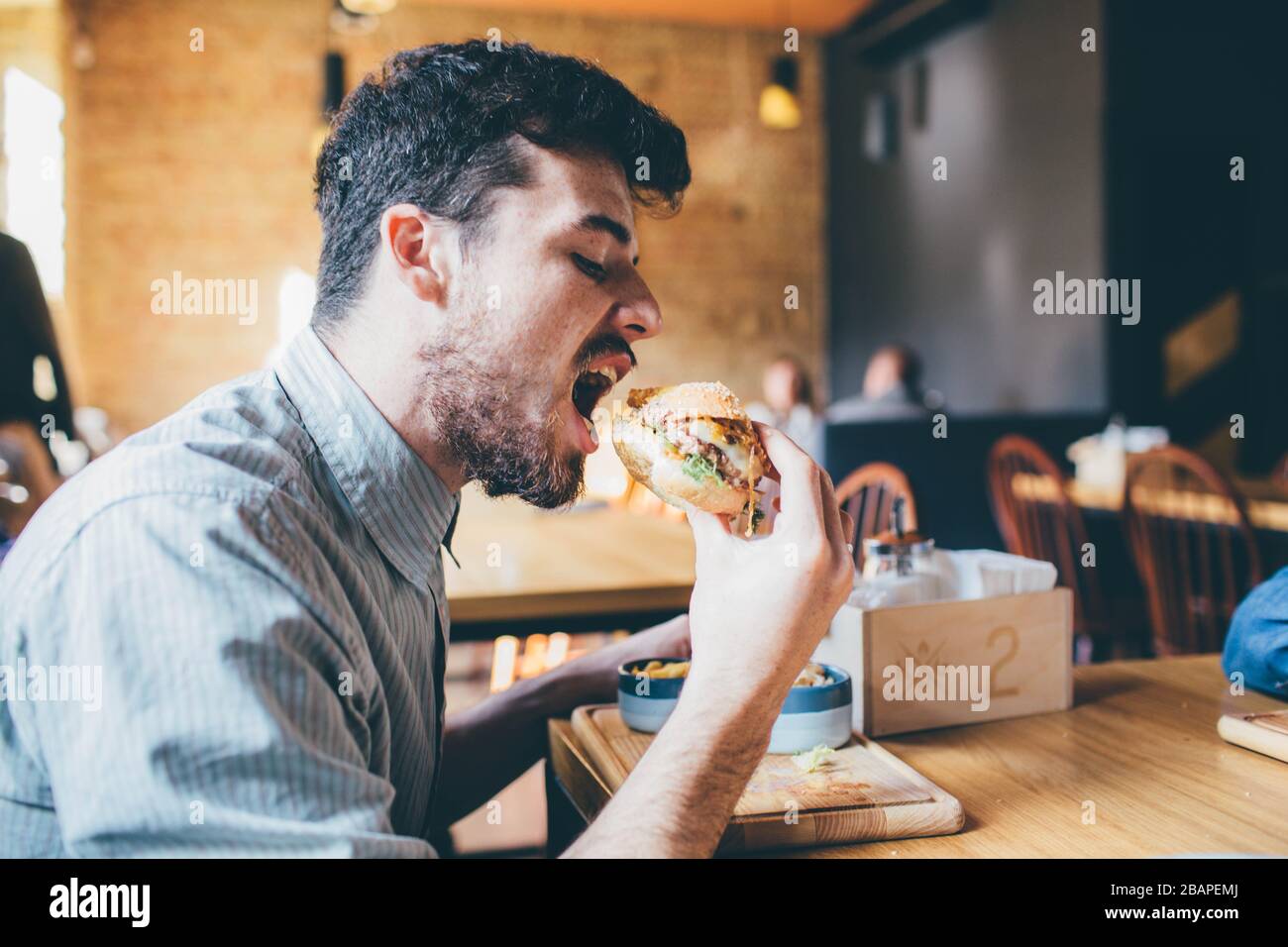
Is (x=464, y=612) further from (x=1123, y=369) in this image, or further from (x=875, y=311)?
(x=875, y=311)

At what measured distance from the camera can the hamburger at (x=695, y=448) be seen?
1.29 metres

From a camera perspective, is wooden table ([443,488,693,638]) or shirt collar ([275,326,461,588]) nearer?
shirt collar ([275,326,461,588])

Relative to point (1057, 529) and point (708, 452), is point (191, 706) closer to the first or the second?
point (708, 452)

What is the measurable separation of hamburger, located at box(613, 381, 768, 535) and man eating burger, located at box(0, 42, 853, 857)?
0.11 metres

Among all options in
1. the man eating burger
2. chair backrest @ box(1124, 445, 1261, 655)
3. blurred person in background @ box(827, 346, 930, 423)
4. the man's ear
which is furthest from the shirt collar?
blurred person in background @ box(827, 346, 930, 423)

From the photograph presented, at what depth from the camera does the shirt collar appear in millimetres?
1008

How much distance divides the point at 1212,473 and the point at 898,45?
16.9 feet

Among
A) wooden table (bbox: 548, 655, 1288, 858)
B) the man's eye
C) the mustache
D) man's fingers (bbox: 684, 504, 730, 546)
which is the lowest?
wooden table (bbox: 548, 655, 1288, 858)

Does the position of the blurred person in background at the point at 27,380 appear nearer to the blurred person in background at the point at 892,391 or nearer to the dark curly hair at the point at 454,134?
the dark curly hair at the point at 454,134

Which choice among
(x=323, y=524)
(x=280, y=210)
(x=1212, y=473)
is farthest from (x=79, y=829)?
(x=280, y=210)

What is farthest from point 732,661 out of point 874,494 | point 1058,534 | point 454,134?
point 1058,534

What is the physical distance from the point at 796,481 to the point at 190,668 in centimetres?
60

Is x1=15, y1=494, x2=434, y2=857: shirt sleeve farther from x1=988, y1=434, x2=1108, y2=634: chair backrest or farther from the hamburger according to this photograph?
x1=988, y1=434, x2=1108, y2=634: chair backrest
